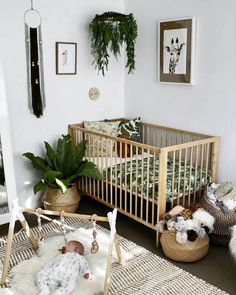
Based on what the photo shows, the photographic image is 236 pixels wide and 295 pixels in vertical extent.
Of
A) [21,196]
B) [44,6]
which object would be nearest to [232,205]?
[21,196]

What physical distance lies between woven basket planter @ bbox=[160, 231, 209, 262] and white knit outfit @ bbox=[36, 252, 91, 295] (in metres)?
0.70

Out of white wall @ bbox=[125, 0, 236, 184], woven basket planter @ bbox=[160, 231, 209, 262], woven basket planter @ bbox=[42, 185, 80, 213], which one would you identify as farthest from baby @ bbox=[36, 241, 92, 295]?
white wall @ bbox=[125, 0, 236, 184]

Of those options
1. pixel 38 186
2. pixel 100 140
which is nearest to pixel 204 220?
pixel 100 140

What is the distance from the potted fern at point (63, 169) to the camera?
3385 mm

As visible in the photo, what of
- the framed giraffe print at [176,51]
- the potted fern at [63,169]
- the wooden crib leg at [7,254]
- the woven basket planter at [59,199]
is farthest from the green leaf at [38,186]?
the framed giraffe print at [176,51]

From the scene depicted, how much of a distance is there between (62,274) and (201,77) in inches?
84.6

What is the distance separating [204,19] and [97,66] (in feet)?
4.19

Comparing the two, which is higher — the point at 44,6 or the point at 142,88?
the point at 44,6

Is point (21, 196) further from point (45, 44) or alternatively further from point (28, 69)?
point (45, 44)

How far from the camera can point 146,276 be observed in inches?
96.4

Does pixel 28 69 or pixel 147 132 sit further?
pixel 147 132

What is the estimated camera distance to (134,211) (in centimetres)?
335

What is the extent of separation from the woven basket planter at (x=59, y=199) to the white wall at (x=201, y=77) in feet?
4.07

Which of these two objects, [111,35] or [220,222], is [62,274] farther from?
[111,35]
